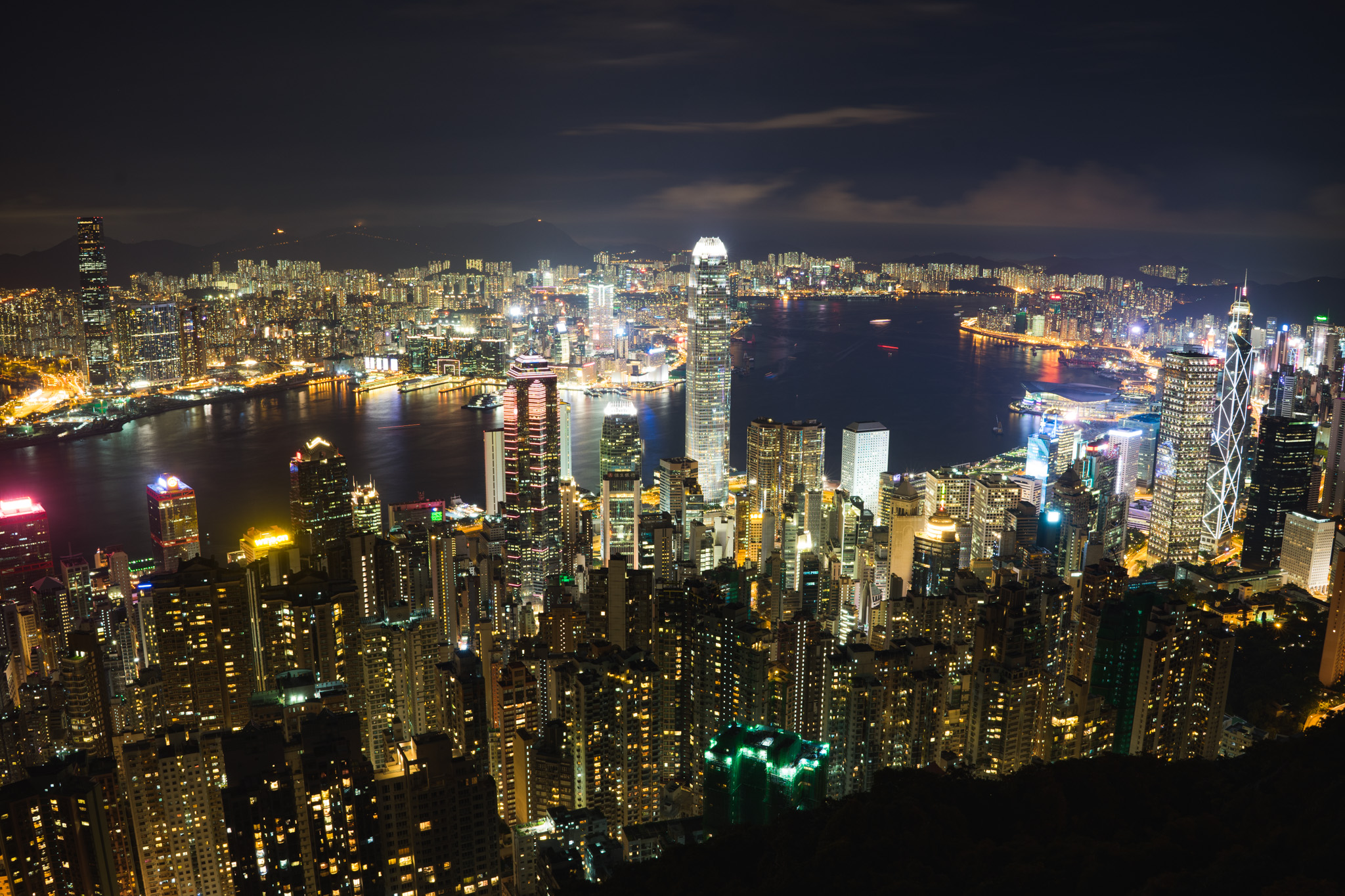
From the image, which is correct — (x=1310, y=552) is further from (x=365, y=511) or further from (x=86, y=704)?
(x=86, y=704)

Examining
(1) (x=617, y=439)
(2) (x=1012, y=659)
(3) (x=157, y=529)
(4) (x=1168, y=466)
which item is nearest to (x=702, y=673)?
(2) (x=1012, y=659)

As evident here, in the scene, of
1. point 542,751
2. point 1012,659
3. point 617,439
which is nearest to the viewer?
point 542,751

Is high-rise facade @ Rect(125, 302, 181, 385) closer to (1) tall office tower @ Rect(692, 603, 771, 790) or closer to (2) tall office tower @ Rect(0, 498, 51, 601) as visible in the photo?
(2) tall office tower @ Rect(0, 498, 51, 601)

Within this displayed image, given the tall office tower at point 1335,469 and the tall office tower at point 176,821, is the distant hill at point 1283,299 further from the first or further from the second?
the tall office tower at point 176,821

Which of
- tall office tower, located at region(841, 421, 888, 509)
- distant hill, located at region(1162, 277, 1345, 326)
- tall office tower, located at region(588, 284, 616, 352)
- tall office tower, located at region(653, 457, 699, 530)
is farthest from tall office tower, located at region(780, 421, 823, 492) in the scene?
tall office tower, located at region(588, 284, 616, 352)

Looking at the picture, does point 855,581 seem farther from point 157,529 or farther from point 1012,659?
point 157,529

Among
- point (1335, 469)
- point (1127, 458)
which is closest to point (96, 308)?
point (1127, 458)
